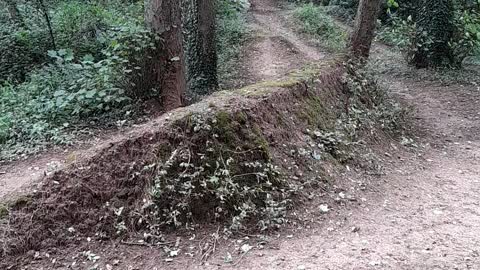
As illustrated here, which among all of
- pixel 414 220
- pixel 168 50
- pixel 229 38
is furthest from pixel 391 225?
pixel 229 38

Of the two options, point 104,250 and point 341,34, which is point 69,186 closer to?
point 104,250

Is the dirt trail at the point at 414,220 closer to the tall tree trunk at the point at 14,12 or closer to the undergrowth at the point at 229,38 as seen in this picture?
the undergrowth at the point at 229,38

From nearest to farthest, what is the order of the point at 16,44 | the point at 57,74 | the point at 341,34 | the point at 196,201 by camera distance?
the point at 196,201
the point at 57,74
the point at 16,44
the point at 341,34

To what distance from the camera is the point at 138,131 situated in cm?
498

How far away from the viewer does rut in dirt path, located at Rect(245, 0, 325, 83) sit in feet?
39.7

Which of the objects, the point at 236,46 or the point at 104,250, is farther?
the point at 236,46

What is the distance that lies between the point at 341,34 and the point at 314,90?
10.1m

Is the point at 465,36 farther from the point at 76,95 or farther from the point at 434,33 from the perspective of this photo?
the point at 76,95

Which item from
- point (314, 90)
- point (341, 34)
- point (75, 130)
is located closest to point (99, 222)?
point (75, 130)

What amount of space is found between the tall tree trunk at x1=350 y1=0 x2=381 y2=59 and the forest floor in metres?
1.83

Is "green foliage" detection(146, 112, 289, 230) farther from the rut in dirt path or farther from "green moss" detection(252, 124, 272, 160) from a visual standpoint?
the rut in dirt path

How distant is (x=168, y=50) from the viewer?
24.3 feet

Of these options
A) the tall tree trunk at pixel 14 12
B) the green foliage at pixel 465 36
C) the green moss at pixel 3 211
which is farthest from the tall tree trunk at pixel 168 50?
the green foliage at pixel 465 36

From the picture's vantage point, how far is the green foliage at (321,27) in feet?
51.9
